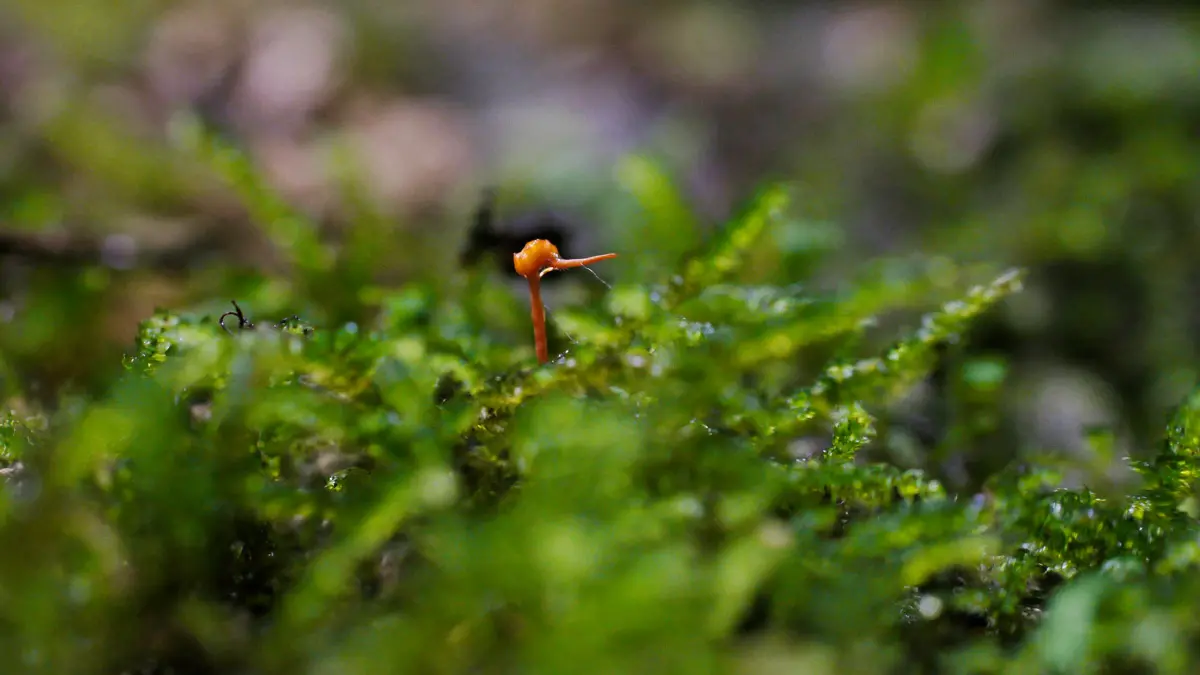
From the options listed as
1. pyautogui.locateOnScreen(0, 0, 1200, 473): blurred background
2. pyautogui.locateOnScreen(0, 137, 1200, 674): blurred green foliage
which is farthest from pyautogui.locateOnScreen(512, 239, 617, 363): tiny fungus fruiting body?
pyautogui.locateOnScreen(0, 0, 1200, 473): blurred background

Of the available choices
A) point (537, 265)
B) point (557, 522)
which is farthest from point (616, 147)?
point (557, 522)

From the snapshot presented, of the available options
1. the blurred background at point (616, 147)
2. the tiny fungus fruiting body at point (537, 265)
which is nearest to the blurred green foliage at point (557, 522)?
the tiny fungus fruiting body at point (537, 265)

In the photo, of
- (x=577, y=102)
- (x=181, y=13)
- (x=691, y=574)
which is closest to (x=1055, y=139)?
(x=577, y=102)

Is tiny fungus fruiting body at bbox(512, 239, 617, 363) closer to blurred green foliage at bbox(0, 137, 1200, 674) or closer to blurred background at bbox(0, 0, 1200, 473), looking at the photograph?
blurred green foliage at bbox(0, 137, 1200, 674)

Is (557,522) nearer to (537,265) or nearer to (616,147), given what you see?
(537,265)

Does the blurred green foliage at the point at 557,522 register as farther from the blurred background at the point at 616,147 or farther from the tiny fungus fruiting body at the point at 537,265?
the blurred background at the point at 616,147

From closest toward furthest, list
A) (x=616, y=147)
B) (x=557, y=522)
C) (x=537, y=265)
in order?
(x=557, y=522)
(x=537, y=265)
(x=616, y=147)

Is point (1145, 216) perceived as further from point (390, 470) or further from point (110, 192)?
point (110, 192)
